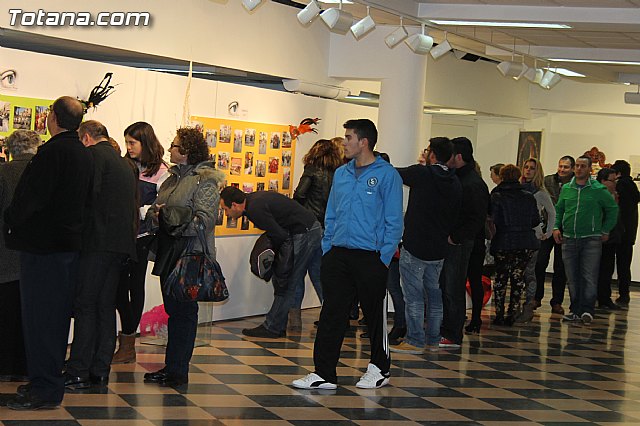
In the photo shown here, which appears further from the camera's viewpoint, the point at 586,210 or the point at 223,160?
the point at 586,210

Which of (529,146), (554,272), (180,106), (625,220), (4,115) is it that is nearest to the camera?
(4,115)

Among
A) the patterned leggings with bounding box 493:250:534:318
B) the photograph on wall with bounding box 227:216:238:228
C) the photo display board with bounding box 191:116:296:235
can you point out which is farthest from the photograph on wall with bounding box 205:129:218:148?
the patterned leggings with bounding box 493:250:534:318

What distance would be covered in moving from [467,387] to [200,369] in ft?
5.91

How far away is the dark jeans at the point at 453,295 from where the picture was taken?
9109mm

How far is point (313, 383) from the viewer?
271 inches

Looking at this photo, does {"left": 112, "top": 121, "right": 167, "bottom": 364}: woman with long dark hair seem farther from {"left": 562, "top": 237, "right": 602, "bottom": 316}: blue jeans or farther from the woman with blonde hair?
{"left": 562, "top": 237, "right": 602, "bottom": 316}: blue jeans

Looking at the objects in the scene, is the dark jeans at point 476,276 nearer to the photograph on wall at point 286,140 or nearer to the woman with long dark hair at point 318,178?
the woman with long dark hair at point 318,178

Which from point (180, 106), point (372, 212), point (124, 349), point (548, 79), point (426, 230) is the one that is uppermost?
point (548, 79)

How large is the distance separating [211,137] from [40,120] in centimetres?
202

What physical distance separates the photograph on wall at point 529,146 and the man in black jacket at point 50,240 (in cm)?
1258

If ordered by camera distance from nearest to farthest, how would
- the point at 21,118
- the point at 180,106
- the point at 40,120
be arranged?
the point at 21,118 < the point at 40,120 < the point at 180,106

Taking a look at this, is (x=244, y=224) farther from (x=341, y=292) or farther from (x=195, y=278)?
(x=195, y=278)

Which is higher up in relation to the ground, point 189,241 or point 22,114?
point 22,114

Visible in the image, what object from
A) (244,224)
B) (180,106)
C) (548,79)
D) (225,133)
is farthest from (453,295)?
(548,79)
